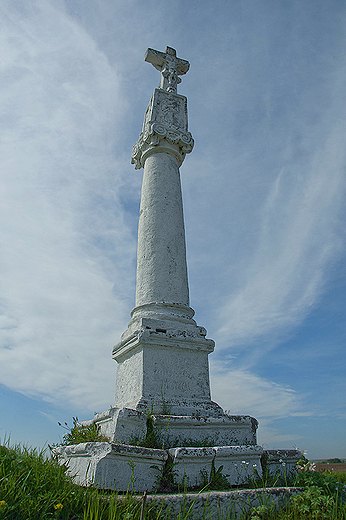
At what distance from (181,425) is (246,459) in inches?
32.7

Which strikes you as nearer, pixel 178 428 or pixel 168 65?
pixel 178 428

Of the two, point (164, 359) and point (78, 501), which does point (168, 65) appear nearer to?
point (164, 359)

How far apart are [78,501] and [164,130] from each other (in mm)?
6412

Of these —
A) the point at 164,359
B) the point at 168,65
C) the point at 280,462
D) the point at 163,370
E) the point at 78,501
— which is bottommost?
the point at 78,501

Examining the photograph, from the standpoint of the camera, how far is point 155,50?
8992 mm

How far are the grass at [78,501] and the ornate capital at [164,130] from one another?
578cm

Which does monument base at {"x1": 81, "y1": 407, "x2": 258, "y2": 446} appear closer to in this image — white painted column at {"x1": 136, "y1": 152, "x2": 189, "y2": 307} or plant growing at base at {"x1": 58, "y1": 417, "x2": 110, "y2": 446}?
plant growing at base at {"x1": 58, "y1": 417, "x2": 110, "y2": 446}

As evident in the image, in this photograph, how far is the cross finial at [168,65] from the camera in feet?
28.5

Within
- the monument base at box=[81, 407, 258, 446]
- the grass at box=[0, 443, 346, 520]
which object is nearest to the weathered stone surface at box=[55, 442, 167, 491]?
the grass at box=[0, 443, 346, 520]

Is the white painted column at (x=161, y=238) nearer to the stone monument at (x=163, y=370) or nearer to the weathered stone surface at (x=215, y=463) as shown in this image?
the stone monument at (x=163, y=370)

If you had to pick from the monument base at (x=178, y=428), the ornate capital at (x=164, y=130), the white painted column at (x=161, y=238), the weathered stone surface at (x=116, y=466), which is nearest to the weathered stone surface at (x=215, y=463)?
the weathered stone surface at (x=116, y=466)

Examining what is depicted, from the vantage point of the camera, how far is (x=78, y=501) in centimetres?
292

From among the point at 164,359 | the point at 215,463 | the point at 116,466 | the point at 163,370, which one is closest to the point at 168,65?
the point at 164,359

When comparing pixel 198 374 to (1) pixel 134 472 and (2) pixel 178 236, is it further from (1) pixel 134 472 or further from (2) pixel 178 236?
(2) pixel 178 236
